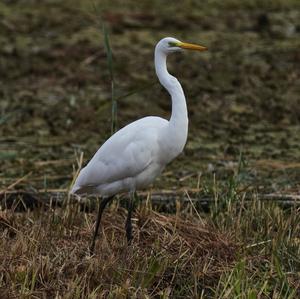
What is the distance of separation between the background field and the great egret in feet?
0.90

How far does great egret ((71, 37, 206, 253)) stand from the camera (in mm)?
4516

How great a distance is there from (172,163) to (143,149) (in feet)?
6.80

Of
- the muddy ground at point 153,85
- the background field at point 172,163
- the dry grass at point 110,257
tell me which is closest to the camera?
the dry grass at point 110,257

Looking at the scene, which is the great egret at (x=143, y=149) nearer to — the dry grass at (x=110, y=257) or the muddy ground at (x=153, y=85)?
the dry grass at (x=110, y=257)

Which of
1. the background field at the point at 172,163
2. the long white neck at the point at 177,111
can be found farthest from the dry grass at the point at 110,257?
the long white neck at the point at 177,111

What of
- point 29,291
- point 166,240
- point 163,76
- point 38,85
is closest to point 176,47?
point 163,76

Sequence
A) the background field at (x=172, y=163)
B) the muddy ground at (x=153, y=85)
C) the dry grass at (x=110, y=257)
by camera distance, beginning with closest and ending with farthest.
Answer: the dry grass at (x=110, y=257), the background field at (x=172, y=163), the muddy ground at (x=153, y=85)

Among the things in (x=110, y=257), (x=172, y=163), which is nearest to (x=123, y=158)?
(x=110, y=257)

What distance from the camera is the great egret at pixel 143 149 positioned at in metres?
4.52

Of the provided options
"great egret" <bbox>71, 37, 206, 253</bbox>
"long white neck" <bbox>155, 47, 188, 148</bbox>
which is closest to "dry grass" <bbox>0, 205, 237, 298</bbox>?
"great egret" <bbox>71, 37, 206, 253</bbox>

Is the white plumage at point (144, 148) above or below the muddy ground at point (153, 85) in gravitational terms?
above

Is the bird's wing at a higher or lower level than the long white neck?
lower

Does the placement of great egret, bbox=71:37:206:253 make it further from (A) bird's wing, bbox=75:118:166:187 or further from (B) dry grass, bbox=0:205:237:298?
(B) dry grass, bbox=0:205:237:298

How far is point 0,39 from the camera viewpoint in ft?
31.0
